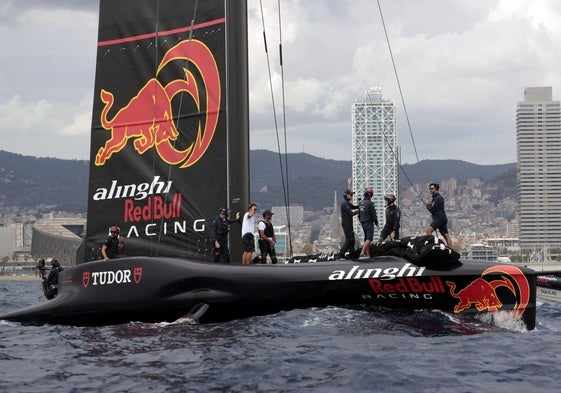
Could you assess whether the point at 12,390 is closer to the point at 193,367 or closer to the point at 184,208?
the point at 193,367

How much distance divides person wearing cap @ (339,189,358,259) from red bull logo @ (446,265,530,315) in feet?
5.98

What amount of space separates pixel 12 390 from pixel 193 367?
64.4 inches

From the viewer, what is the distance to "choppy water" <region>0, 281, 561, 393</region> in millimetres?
8289

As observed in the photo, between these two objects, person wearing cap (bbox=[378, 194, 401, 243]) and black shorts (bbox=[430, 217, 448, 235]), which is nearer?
black shorts (bbox=[430, 217, 448, 235])

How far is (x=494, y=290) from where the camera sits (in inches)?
454

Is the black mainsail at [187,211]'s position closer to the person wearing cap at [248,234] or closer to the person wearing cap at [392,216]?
the person wearing cap at [248,234]

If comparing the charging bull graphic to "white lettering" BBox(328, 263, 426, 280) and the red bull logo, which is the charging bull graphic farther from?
the red bull logo

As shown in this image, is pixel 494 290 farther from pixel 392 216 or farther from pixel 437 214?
pixel 392 216

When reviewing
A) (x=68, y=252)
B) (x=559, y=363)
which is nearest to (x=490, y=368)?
(x=559, y=363)

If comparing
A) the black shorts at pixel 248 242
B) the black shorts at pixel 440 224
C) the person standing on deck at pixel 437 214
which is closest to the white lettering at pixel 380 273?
the person standing on deck at pixel 437 214

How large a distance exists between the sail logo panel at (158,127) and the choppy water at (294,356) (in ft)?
7.30

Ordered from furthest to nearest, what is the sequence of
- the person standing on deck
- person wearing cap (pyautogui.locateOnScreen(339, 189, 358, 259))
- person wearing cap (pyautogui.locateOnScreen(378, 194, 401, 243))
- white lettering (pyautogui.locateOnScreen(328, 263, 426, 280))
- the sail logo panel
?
the sail logo panel
person wearing cap (pyautogui.locateOnScreen(378, 194, 401, 243))
the person standing on deck
person wearing cap (pyautogui.locateOnScreen(339, 189, 358, 259))
white lettering (pyautogui.locateOnScreen(328, 263, 426, 280))

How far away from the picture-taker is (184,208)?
14117 mm

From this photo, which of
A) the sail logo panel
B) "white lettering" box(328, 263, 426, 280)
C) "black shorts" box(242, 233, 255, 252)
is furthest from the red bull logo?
the sail logo panel
